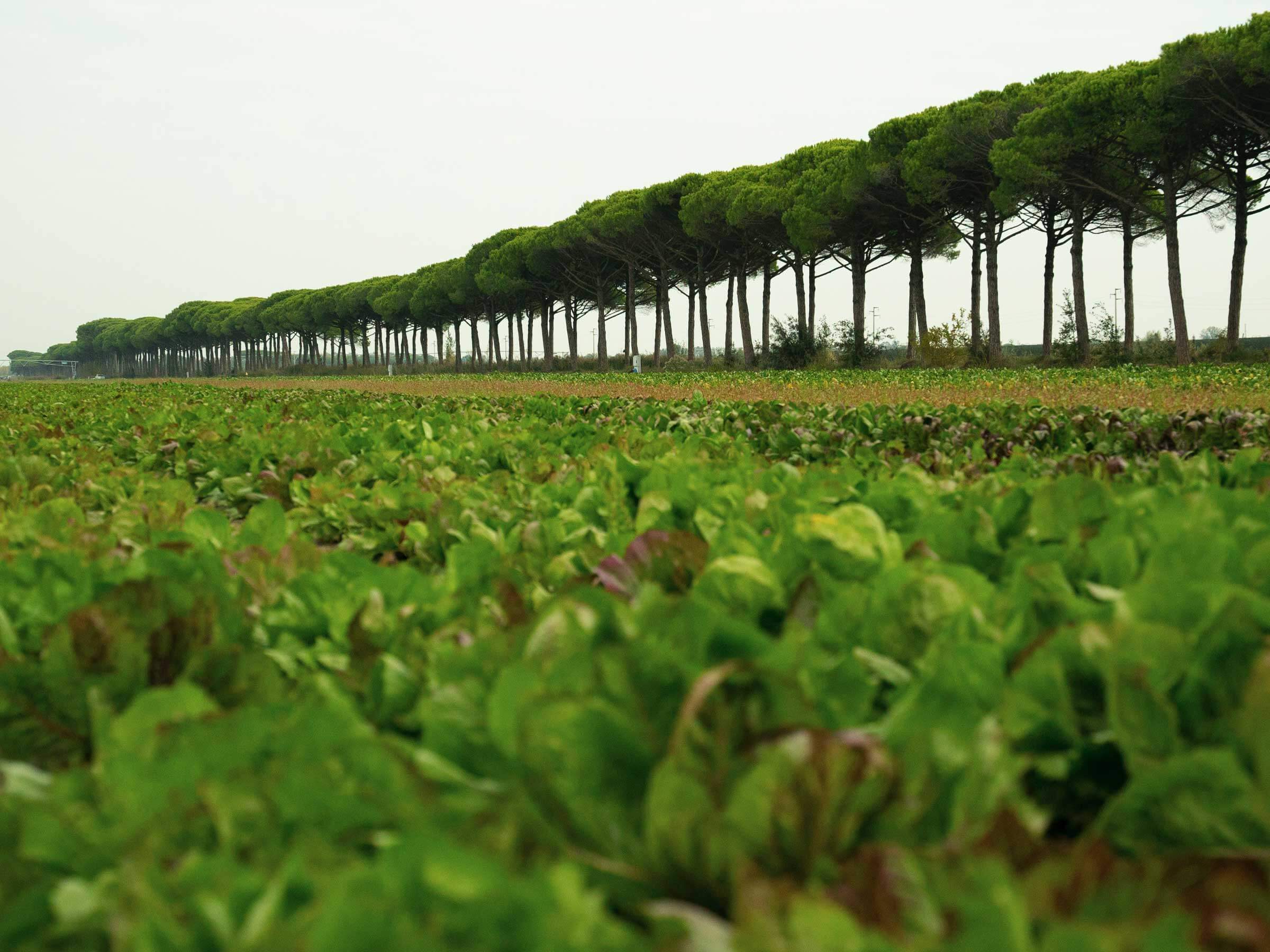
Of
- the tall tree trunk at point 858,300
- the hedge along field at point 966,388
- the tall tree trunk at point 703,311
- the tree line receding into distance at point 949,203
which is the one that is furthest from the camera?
the tall tree trunk at point 703,311

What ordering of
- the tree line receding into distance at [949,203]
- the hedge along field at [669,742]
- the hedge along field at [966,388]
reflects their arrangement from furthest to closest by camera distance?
the tree line receding into distance at [949,203] < the hedge along field at [966,388] < the hedge along field at [669,742]

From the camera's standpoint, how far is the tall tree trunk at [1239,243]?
3338cm

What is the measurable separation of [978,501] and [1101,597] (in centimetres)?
85

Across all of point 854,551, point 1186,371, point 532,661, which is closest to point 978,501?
point 854,551

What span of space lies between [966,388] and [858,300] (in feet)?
87.5

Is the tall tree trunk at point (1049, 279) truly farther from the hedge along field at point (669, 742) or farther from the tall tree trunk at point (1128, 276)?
the hedge along field at point (669, 742)

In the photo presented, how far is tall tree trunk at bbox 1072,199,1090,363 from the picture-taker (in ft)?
121

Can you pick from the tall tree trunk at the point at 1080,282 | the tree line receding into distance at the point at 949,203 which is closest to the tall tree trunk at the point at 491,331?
→ the tree line receding into distance at the point at 949,203

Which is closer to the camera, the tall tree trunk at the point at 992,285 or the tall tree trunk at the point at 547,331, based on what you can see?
the tall tree trunk at the point at 992,285

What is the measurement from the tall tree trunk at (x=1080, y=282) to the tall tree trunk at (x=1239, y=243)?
4547 mm

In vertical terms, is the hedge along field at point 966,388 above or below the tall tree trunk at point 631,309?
below

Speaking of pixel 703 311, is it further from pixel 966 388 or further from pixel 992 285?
pixel 966 388

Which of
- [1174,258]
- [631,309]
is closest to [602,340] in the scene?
[631,309]

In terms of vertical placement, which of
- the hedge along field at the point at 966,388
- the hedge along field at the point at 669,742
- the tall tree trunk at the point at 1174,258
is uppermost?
the tall tree trunk at the point at 1174,258
